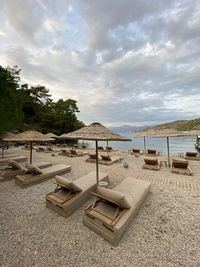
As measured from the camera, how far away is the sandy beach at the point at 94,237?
8.75 feet

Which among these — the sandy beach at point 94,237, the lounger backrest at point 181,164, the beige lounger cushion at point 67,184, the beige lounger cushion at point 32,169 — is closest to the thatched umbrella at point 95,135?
the beige lounger cushion at point 67,184

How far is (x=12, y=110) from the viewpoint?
10867mm

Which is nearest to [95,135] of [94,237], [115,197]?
[115,197]

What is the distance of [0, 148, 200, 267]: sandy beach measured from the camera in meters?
2.67

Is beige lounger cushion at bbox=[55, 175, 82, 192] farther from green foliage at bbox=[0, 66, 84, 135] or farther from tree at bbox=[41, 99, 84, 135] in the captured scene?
tree at bbox=[41, 99, 84, 135]

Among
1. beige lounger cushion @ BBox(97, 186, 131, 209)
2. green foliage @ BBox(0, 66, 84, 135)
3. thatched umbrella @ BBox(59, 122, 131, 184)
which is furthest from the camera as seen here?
green foliage @ BBox(0, 66, 84, 135)

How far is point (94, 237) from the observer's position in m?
3.22

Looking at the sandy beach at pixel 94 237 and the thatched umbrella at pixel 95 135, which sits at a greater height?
the thatched umbrella at pixel 95 135

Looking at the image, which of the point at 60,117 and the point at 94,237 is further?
the point at 60,117

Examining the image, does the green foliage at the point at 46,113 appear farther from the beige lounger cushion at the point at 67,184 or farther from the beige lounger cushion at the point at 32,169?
the beige lounger cushion at the point at 67,184

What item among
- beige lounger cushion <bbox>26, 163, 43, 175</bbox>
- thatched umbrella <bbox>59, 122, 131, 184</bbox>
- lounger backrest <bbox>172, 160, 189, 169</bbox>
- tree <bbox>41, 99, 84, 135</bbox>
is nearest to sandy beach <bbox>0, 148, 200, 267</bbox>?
beige lounger cushion <bbox>26, 163, 43, 175</bbox>

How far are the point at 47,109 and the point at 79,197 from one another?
1418 inches

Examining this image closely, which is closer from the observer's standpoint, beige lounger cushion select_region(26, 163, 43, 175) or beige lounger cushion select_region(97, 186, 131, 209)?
beige lounger cushion select_region(97, 186, 131, 209)

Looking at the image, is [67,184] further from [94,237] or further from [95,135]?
[95,135]
